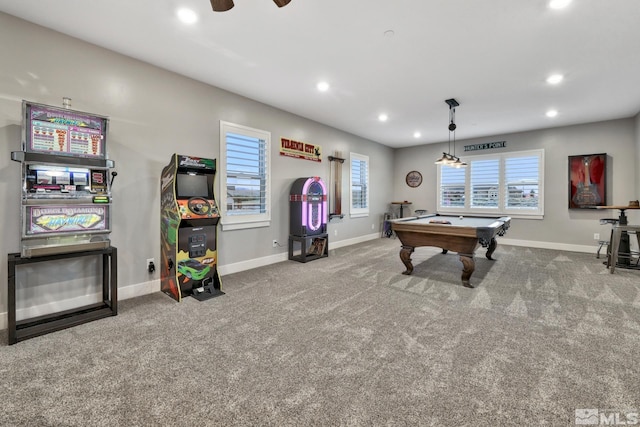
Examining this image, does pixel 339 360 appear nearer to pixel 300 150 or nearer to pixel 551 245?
pixel 300 150

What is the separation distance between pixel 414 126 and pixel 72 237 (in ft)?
19.7

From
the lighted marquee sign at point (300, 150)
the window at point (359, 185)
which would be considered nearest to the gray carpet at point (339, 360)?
the lighted marquee sign at point (300, 150)

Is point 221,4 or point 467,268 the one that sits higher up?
point 221,4

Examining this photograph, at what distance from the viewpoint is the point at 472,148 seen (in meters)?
7.30

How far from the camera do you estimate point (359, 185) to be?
7.23 metres

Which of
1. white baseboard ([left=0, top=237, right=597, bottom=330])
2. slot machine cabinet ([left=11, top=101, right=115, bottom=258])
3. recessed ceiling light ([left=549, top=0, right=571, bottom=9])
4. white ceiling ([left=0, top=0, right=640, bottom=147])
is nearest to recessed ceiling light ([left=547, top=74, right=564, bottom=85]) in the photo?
white ceiling ([left=0, top=0, right=640, bottom=147])

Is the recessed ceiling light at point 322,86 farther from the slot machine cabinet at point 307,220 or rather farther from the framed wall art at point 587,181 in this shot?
the framed wall art at point 587,181

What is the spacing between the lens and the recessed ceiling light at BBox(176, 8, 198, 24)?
8.14 feet

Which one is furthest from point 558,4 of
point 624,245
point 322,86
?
point 624,245

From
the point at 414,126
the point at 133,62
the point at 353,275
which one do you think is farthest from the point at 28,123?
the point at 414,126

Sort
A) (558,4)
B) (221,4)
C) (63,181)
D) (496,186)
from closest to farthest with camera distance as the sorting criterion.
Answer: (221,4)
(558,4)
(63,181)
(496,186)

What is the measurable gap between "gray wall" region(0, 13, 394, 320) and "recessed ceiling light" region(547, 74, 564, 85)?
394 centimetres

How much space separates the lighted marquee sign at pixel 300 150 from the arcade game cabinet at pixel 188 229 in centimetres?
191

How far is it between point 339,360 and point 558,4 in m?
3.31
